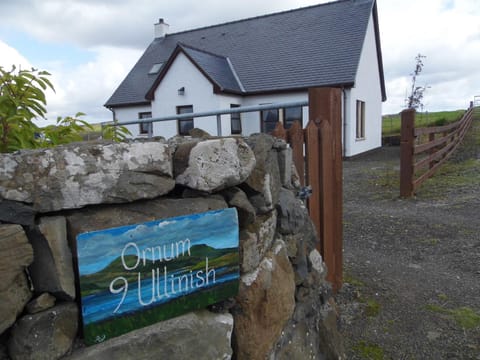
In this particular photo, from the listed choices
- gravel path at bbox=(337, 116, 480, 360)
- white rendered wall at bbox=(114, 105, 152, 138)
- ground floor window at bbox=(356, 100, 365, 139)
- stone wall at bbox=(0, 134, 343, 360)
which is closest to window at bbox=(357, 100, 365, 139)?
ground floor window at bbox=(356, 100, 365, 139)

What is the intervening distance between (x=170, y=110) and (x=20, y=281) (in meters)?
15.2

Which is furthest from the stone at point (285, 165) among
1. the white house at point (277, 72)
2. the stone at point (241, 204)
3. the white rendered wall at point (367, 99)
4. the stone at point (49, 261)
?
the white rendered wall at point (367, 99)

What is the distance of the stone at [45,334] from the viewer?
1.14 m

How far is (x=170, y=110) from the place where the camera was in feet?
52.0

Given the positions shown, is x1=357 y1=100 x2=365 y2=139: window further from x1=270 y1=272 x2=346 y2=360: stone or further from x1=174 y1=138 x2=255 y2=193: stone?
x1=174 y1=138 x2=255 y2=193: stone

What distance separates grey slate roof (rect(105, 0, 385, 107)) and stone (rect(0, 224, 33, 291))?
13.4 meters

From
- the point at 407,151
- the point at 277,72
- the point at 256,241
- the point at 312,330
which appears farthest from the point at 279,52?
the point at 256,241

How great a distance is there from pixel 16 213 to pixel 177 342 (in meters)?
0.71

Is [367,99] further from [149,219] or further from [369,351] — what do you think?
[149,219]

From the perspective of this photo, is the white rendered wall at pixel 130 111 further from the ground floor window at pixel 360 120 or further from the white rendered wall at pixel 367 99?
the ground floor window at pixel 360 120

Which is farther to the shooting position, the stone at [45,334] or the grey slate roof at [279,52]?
the grey slate roof at [279,52]

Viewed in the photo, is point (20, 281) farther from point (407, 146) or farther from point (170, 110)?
point (170, 110)

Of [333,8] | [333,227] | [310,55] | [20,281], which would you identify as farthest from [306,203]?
[333,8]

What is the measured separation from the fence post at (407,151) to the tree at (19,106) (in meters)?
6.37
